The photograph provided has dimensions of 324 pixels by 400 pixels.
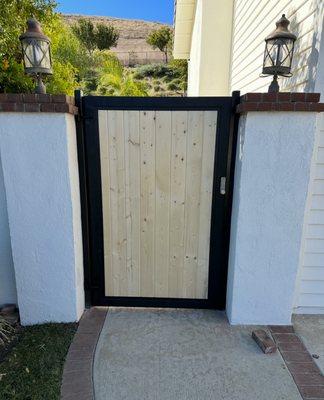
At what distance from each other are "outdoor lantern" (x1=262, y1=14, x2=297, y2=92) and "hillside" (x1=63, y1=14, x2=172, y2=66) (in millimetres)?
30621

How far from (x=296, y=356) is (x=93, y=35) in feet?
109

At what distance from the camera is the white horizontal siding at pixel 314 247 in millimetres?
2627

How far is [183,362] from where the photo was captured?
234 centimetres

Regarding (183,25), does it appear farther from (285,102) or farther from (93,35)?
(93,35)

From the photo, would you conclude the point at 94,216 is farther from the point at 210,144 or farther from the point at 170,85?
the point at 170,85

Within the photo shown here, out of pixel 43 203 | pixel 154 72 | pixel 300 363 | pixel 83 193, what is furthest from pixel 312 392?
pixel 154 72

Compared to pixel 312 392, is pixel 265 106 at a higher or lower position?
higher

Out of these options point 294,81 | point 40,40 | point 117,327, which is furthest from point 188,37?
point 117,327

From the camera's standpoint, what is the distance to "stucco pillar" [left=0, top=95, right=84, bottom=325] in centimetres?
239

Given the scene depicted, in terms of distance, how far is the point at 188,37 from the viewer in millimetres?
10648

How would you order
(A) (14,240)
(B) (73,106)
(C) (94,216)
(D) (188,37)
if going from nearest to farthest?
(B) (73,106) < (A) (14,240) < (C) (94,216) < (D) (188,37)

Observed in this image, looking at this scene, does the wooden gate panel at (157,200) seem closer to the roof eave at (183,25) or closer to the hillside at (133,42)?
the roof eave at (183,25)

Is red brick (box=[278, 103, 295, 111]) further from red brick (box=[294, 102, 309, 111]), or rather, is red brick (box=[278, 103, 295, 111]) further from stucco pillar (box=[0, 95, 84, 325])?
stucco pillar (box=[0, 95, 84, 325])

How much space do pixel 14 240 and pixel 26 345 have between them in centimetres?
89
